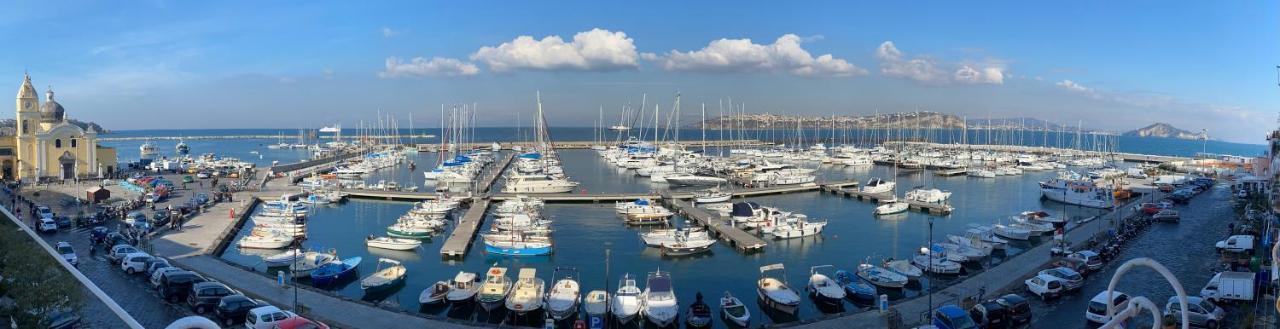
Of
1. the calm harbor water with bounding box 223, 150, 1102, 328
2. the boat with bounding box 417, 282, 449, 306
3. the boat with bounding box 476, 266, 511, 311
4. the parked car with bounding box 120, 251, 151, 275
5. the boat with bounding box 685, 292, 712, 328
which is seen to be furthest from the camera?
the calm harbor water with bounding box 223, 150, 1102, 328

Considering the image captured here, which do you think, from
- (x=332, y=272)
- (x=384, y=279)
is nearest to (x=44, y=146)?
(x=332, y=272)

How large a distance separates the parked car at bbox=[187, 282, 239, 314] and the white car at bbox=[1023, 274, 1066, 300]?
1733cm

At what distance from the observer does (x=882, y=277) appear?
63.7ft

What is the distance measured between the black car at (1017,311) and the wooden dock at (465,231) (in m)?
15.7

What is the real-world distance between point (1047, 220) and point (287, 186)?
128 ft

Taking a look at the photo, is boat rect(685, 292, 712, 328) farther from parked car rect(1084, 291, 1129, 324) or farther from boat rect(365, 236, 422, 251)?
boat rect(365, 236, 422, 251)

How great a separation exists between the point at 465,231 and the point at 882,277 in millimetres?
14959

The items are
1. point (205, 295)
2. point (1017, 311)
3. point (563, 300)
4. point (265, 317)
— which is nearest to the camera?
point (265, 317)

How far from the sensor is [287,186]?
138 feet

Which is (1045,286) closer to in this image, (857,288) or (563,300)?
(857,288)

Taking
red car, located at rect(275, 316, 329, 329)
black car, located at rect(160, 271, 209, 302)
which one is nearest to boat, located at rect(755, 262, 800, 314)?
red car, located at rect(275, 316, 329, 329)

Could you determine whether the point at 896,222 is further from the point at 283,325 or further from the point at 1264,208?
the point at 283,325

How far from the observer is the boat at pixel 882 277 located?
1917 cm

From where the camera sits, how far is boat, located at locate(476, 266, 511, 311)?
16.7 m
